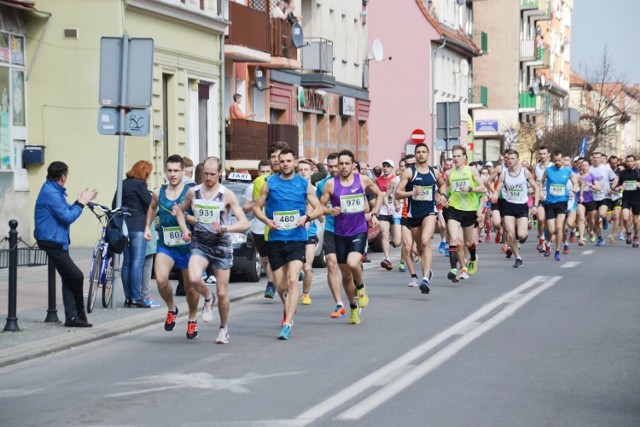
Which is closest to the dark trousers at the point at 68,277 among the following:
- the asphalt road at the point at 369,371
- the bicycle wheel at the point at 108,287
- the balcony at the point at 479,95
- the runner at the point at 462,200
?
the asphalt road at the point at 369,371

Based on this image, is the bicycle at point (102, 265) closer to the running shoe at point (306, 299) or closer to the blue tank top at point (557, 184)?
the running shoe at point (306, 299)

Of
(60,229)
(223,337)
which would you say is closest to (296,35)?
(60,229)

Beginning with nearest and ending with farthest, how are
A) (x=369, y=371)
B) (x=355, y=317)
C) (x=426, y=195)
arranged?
1. (x=369, y=371)
2. (x=355, y=317)
3. (x=426, y=195)

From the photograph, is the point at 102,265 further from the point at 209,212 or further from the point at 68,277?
the point at 209,212

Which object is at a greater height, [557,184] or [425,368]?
[557,184]

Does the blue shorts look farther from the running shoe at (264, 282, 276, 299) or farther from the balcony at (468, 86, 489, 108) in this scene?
the balcony at (468, 86, 489, 108)

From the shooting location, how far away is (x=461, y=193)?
855 inches

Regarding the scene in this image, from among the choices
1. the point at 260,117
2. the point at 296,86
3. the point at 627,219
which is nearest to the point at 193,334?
the point at 627,219

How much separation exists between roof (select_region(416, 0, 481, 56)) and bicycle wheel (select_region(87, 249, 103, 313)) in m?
50.3

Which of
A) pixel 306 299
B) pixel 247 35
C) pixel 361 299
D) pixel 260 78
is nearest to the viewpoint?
pixel 361 299

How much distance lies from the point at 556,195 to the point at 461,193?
21.3 ft

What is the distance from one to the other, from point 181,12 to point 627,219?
11.2 metres

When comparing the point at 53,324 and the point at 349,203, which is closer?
the point at 53,324

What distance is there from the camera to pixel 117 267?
667 inches
